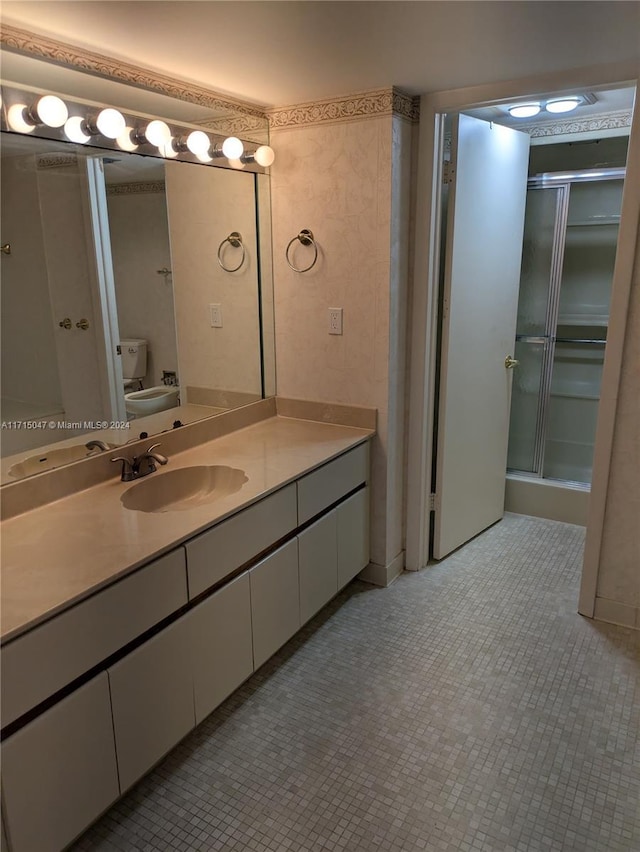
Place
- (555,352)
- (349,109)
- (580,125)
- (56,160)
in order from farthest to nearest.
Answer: (555,352) → (580,125) → (349,109) → (56,160)

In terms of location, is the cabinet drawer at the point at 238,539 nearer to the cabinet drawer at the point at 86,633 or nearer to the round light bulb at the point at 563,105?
the cabinet drawer at the point at 86,633

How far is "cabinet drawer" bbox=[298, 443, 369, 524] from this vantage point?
218 centimetres

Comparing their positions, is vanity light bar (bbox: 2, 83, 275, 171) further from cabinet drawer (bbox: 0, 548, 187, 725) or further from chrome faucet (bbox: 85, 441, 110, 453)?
cabinet drawer (bbox: 0, 548, 187, 725)

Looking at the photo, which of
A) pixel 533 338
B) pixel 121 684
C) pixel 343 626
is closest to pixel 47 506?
pixel 121 684

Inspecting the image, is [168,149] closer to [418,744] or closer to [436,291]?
[436,291]

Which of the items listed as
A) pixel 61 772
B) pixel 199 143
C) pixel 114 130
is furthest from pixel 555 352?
pixel 61 772

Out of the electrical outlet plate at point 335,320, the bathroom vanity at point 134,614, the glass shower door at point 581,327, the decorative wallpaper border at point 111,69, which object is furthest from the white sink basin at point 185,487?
the glass shower door at point 581,327

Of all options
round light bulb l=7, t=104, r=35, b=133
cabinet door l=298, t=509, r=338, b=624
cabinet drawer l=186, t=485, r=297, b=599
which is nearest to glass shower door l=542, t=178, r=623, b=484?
cabinet door l=298, t=509, r=338, b=624

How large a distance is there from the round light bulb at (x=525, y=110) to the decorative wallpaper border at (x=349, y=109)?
62cm

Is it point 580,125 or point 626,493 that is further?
point 580,125

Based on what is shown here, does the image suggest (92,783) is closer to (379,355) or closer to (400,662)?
(400,662)

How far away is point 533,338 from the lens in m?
3.59

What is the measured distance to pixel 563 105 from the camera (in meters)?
2.70

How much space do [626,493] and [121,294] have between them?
6.79ft
